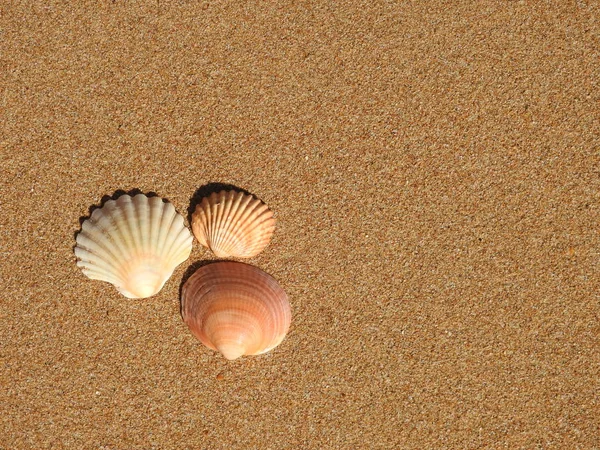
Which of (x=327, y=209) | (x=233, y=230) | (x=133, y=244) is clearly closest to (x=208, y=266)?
(x=233, y=230)

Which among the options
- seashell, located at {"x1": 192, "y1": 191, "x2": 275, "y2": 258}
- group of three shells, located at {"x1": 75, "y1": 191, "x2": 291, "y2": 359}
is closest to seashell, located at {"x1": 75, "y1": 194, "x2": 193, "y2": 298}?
group of three shells, located at {"x1": 75, "y1": 191, "x2": 291, "y2": 359}

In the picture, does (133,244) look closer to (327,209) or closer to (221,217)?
(221,217)

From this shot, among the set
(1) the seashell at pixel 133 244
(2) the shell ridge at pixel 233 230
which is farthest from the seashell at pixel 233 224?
(1) the seashell at pixel 133 244

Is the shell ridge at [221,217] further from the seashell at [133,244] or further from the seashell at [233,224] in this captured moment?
the seashell at [133,244]

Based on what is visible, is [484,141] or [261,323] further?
[484,141]

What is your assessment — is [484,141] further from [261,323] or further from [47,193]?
[47,193]

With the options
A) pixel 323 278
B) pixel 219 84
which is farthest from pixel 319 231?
pixel 219 84
